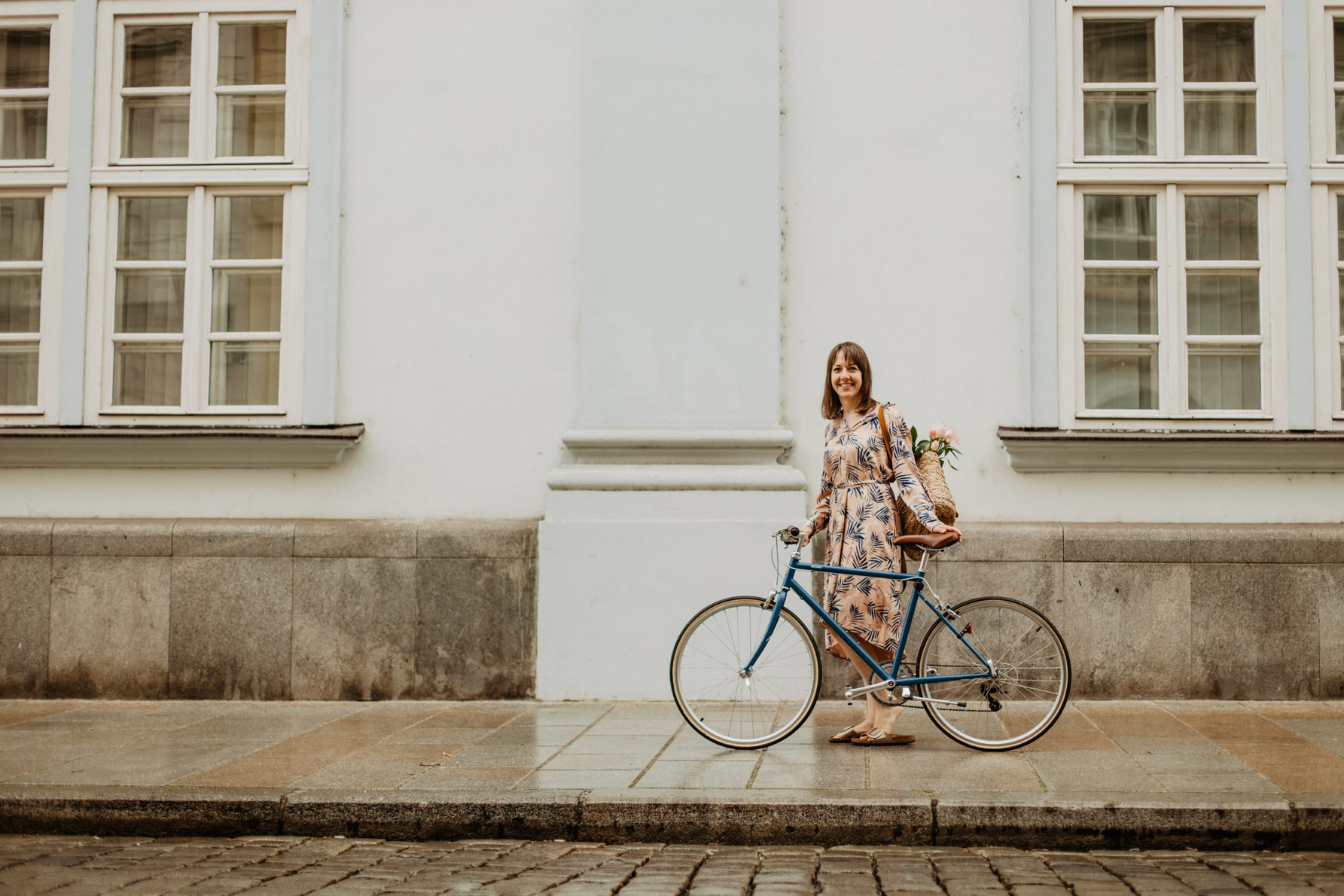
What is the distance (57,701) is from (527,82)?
4739mm

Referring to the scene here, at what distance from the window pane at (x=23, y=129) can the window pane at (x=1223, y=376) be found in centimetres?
745

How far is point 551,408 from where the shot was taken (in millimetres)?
7324

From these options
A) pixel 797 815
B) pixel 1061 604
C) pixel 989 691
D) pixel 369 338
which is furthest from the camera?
pixel 369 338

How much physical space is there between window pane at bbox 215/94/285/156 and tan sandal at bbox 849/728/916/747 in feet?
16.7

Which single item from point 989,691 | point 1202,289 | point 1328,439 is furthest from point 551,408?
point 1328,439

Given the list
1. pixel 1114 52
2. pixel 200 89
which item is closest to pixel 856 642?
pixel 1114 52

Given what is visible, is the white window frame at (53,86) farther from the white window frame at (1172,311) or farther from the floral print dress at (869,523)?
the white window frame at (1172,311)

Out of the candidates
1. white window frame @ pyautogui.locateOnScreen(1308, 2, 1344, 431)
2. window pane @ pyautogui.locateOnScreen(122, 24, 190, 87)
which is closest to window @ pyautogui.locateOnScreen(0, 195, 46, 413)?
window pane @ pyautogui.locateOnScreen(122, 24, 190, 87)

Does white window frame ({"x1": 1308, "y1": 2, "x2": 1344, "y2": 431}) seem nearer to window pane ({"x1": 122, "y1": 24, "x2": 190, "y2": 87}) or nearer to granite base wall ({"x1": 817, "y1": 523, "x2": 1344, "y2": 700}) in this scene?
granite base wall ({"x1": 817, "y1": 523, "x2": 1344, "y2": 700})

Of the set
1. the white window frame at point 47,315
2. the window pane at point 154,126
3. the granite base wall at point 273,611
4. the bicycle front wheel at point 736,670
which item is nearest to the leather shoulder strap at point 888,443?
the bicycle front wheel at point 736,670

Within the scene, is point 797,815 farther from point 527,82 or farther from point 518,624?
point 527,82

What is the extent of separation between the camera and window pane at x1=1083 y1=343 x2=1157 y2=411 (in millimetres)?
7227

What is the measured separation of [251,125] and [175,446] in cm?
211

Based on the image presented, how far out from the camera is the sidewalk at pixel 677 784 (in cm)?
448
